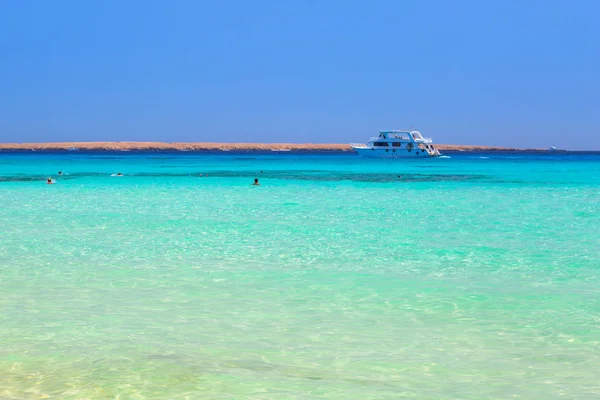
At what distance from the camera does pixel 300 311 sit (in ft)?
34.1

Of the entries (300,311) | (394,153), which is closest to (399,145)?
(394,153)

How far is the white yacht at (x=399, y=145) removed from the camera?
121 meters

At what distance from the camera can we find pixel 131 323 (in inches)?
379

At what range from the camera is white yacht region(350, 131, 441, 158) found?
120812 mm

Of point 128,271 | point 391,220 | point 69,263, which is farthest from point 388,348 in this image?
point 391,220

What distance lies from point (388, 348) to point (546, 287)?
193 inches

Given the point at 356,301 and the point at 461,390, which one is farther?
the point at 356,301

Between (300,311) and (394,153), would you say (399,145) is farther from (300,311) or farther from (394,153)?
(300,311)

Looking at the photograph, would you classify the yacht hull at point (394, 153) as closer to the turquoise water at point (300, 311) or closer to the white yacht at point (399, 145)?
the white yacht at point (399, 145)

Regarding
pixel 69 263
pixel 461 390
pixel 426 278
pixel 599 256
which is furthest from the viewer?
pixel 599 256

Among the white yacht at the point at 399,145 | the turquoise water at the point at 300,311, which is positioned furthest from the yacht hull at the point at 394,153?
the turquoise water at the point at 300,311

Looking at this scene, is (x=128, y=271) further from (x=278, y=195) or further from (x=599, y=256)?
(x=278, y=195)

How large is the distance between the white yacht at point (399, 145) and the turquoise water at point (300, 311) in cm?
9927

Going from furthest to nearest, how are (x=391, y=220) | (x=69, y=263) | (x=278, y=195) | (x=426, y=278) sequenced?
(x=278, y=195)
(x=391, y=220)
(x=69, y=263)
(x=426, y=278)
